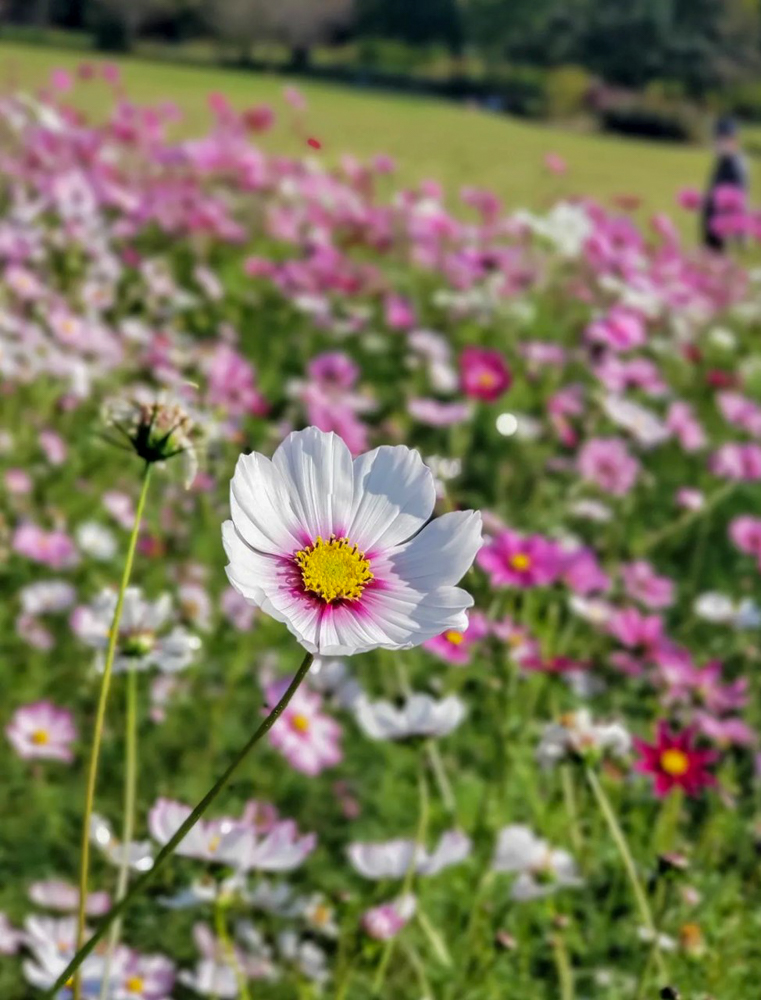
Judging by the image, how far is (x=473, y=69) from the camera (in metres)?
28.5

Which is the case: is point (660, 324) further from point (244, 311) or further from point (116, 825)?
point (116, 825)

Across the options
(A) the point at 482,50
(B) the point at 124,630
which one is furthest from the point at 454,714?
(A) the point at 482,50

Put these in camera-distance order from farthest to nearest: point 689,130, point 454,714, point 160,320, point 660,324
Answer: point 689,130
point 660,324
point 160,320
point 454,714

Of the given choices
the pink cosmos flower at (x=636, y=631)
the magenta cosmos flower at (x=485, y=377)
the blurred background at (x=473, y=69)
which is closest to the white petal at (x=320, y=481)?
the pink cosmos flower at (x=636, y=631)

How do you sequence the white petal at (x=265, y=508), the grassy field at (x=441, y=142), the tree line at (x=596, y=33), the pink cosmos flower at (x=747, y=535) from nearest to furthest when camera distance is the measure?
the white petal at (x=265, y=508), the pink cosmos flower at (x=747, y=535), the grassy field at (x=441, y=142), the tree line at (x=596, y=33)

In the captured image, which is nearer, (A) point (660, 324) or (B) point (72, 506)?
(B) point (72, 506)

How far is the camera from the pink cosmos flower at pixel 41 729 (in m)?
1.37

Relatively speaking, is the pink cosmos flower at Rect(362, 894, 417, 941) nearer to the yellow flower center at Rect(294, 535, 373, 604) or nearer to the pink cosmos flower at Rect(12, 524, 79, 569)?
the yellow flower center at Rect(294, 535, 373, 604)

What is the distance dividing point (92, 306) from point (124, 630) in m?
1.50

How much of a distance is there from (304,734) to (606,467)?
2.88 feet

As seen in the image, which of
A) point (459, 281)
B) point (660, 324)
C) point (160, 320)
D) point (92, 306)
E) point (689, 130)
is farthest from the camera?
point (689, 130)

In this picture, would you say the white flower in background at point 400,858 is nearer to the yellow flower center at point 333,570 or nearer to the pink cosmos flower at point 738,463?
the yellow flower center at point 333,570

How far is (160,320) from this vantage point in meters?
2.79

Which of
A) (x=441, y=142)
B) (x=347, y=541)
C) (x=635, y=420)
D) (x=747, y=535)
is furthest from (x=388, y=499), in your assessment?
(x=441, y=142)
